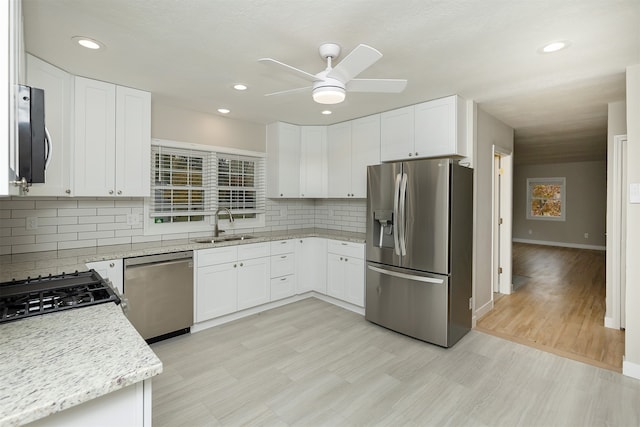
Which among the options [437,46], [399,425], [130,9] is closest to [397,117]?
[437,46]

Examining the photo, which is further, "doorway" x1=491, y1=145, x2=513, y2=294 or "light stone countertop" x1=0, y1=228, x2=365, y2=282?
"doorway" x1=491, y1=145, x2=513, y2=294

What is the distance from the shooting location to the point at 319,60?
2344mm

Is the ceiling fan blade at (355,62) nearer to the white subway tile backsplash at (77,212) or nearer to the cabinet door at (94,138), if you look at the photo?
the cabinet door at (94,138)

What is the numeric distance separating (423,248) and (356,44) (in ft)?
6.10

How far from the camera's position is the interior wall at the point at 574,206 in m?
8.23

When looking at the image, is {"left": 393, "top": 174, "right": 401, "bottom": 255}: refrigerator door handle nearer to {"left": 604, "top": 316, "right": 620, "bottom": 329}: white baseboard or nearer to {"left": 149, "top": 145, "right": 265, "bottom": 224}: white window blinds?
{"left": 149, "top": 145, "right": 265, "bottom": 224}: white window blinds

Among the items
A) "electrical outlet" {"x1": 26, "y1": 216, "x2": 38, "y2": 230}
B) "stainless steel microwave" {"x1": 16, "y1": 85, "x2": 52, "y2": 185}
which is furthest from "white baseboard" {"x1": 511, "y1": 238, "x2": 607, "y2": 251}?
"electrical outlet" {"x1": 26, "y1": 216, "x2": 38, "y2": 230}

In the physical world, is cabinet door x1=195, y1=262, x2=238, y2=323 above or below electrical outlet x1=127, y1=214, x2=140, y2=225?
below

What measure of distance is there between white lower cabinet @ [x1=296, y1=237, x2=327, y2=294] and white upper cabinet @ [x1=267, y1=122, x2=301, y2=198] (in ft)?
2.38

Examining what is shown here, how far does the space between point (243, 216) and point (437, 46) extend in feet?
9.99

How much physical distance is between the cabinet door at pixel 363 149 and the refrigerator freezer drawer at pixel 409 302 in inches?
43.8

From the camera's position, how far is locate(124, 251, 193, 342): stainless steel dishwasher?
2785 mm

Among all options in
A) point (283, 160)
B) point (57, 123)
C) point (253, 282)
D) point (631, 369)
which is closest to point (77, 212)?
point (57, 123)

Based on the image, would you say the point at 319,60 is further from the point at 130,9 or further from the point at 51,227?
the point at 51,227
